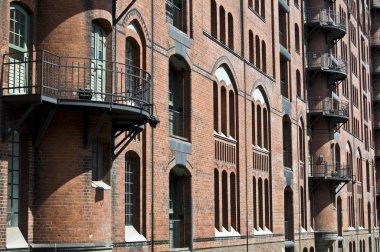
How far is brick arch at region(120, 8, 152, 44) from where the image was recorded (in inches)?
806

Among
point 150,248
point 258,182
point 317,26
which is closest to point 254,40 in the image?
point 258,182

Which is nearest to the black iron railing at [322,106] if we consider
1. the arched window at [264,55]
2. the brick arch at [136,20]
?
the arched window at [264,55]

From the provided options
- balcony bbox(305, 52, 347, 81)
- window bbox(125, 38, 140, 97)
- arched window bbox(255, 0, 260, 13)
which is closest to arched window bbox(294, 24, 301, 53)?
balcony bbox(305, 52, 347, 81)

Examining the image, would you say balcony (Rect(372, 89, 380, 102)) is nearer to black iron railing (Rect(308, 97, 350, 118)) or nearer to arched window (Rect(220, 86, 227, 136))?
black iron railing (Rect(308, 97, 350, 118))

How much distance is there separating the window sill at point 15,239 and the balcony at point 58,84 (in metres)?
2.79

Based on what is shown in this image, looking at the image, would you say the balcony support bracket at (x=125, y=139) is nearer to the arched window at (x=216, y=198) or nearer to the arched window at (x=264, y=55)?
the arched window at (x=216, y=198)

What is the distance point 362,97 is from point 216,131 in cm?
3508

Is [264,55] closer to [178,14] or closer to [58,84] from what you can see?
[178,14]

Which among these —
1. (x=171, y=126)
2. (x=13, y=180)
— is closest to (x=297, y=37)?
(x=171, y=126)

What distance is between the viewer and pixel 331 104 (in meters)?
43.8

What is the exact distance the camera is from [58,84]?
16734 millimetres

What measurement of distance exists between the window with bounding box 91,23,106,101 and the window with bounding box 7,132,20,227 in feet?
7.09

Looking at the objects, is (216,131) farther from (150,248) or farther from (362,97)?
(362,97)

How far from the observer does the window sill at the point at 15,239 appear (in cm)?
1586
